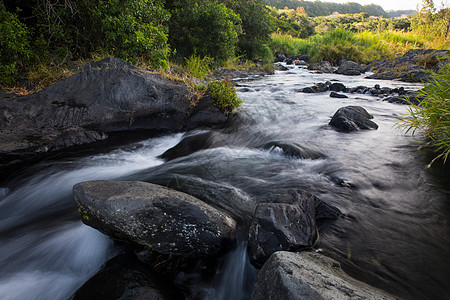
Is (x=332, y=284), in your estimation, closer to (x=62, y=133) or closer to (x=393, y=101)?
(x=62, y=133)

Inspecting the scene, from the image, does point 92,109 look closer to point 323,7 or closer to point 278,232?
point 278,232

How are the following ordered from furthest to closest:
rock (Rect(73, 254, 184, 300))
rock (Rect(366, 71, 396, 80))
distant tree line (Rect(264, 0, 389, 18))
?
distant tree line (Rect(264, 0, 389, 18)), rock (Rect(366, 71, 396, 80)), rock (Rect(73, 254, 184, 300))

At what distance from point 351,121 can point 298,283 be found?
5004 mm

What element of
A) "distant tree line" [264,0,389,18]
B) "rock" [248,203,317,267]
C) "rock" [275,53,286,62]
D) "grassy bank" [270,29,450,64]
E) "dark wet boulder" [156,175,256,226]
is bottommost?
"dark wet boulder" [156,175,256,226]

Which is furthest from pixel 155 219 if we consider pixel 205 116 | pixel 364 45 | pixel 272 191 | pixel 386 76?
pixel 364 45

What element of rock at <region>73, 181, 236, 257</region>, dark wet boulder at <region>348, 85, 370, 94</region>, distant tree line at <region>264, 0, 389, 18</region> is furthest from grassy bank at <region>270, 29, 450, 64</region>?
distant tree line at <region>264, 0, 389, 18</region>

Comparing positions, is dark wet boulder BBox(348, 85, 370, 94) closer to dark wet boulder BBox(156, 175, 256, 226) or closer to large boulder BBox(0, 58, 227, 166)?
large boulder BBox(0, 58, 227, 166)

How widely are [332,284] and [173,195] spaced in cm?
150

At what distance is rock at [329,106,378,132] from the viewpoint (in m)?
5.38

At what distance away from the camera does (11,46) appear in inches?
192

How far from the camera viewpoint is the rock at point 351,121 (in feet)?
17.7

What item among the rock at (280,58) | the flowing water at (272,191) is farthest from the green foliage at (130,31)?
the rock at (280,58)

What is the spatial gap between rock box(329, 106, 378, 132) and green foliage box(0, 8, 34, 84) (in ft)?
23.4

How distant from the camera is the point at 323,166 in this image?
152 inches
